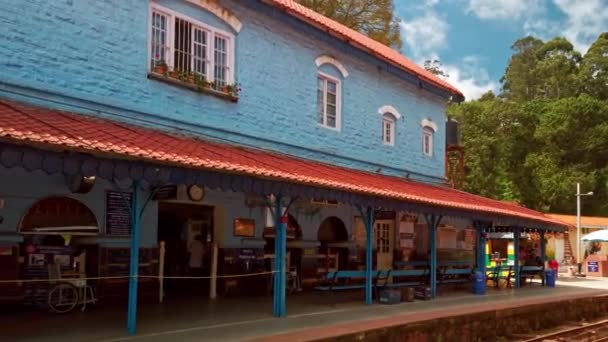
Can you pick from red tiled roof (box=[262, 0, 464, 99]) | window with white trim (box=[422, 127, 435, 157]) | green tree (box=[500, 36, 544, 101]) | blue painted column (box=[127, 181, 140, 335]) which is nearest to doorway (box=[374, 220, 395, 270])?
window with white trim (box=[422, 127, 435, 157])

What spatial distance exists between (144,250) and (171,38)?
13.4 feet

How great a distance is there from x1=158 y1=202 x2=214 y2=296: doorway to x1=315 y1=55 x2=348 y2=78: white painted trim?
468 centimetres

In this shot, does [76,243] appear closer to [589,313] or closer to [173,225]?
[173,225]

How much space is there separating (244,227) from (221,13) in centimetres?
471

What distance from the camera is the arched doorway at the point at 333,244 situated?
16.9 meters

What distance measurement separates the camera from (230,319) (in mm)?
10664

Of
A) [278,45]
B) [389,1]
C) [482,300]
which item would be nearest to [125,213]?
[278,45]

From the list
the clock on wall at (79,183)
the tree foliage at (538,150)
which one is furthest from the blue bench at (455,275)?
the tree foliage at (538,150)

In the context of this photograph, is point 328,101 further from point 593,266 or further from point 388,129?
point 593,266

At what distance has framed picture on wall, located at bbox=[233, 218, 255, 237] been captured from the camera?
46.5 feet

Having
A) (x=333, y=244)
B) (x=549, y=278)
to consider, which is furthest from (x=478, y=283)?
(x=549, y=278)

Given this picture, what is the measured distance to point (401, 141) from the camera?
19.1 meters

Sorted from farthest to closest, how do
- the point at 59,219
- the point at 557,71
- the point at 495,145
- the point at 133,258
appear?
the point at 557,71 → the point at 495,145 → the point at 59,219 → the point at 133,258

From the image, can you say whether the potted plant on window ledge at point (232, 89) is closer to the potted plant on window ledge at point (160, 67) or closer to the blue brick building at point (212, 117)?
the blue brick building at point (212, 117)
